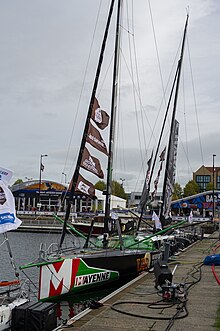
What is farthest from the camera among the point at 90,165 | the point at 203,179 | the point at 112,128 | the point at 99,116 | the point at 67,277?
the point at 203,179

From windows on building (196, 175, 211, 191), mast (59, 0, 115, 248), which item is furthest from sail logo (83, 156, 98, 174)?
windows on building (196, 175, 211, 191)

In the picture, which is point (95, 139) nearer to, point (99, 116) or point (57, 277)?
point (99, 116)

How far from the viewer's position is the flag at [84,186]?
1933 cm

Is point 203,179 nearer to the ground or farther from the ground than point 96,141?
farther from the ground

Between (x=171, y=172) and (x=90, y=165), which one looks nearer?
(x=90, y=165)

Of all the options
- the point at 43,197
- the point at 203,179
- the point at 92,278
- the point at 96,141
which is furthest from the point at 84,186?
the point at 203,179

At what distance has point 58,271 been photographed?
16.1 meters

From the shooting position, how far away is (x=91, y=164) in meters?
19.7

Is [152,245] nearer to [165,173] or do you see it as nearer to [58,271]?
[165,173]

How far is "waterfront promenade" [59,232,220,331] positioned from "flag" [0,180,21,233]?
9.31 ft

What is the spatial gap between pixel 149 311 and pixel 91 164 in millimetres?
8134

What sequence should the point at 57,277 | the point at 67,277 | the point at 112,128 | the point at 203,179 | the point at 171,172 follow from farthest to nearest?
the point at 203,179
the point at 171,172
the point at 112,128
the point at 67,277
the point at 57,277

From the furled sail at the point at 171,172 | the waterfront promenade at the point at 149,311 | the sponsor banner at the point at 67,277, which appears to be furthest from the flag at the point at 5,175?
the furled sail at the point at 171,172

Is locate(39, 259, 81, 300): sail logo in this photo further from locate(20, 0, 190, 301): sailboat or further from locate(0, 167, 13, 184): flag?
locate(0, 167, 13, 184): flag
